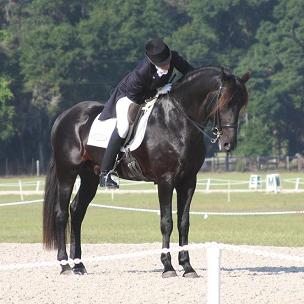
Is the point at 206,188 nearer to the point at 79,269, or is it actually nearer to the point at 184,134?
the point at 79,269

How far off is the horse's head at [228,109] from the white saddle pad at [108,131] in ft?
2.71

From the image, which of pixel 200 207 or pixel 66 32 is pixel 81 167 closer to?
pixel 200 207

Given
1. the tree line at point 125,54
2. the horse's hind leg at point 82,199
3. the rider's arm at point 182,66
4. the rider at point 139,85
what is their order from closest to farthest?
the rider at point 139,85, the rider's arm at point 182,66, the horse's hind leg at point 82,199, the tree line at point 125,54

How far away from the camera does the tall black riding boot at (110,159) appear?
13.9 metres

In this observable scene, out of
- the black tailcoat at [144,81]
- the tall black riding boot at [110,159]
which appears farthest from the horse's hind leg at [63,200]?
the black tailcoat at [144,81]

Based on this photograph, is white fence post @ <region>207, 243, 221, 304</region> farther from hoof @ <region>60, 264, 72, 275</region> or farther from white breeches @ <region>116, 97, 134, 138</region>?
hoof @ <region>60, 264, 72, 275</region>

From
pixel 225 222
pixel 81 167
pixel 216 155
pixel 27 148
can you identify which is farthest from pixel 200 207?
pixel 216 155

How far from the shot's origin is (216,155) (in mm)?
98375

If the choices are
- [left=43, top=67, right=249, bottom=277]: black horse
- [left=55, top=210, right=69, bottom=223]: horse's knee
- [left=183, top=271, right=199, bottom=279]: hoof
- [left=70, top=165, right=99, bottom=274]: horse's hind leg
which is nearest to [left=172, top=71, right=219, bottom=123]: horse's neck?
[left=43, top=67, right=249, bottom=277]: black horse

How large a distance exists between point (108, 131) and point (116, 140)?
38 centimetres

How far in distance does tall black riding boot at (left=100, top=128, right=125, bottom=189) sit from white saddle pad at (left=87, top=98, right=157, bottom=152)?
0.13m

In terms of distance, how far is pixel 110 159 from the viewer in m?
14.0

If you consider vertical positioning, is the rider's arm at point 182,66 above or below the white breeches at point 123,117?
above

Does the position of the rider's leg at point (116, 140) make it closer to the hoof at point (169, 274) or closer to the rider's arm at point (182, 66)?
the rider's arm at point (182, 66)
